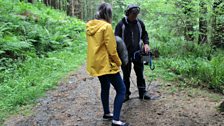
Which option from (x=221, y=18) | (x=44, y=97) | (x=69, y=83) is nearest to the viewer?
(x=44, y=97)

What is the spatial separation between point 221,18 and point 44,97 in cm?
621

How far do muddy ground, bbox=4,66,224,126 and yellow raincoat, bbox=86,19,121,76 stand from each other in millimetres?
1187

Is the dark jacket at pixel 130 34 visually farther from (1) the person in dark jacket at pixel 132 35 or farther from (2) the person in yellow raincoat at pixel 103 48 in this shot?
(2) the person in yellow raincoat at pixel 103 48

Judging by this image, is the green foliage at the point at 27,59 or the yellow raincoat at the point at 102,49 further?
the green foliage at the point at 27,59

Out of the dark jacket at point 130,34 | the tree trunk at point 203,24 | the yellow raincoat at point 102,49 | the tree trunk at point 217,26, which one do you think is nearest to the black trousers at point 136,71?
the dark jacket at point 130,34

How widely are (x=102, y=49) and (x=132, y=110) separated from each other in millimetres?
1879

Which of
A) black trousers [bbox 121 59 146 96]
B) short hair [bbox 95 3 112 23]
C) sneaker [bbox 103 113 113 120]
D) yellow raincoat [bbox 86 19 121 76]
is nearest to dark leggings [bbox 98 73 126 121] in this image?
yellow raincoat [bbox 86 19 121 76]

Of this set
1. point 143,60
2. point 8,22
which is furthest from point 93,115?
point 8,22

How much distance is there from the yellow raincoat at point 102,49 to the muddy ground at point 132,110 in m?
1.19

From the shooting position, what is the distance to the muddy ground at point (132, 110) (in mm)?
5953

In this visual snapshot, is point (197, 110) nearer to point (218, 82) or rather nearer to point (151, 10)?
point (218, 82)

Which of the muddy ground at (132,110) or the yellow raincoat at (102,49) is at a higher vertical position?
the yellow raincoat at (102,49)

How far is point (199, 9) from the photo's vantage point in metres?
10.9

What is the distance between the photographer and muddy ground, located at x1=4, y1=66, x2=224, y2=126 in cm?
595
